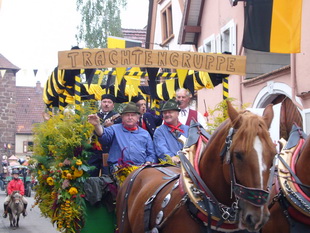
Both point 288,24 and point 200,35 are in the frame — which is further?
point 200,35

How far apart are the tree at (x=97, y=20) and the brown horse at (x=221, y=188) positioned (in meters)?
28.8

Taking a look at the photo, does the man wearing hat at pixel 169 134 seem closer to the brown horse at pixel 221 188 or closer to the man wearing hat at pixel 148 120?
the brown horse at pixel 221 188

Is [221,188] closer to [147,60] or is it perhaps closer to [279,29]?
[147,60]

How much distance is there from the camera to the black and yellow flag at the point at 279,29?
37.6 ft

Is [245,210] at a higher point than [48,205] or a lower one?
higher

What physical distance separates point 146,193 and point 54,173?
1.46 metres

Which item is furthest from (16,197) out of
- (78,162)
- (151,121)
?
(78,162)

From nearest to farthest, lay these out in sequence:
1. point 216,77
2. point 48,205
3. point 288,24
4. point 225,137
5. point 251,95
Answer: point 225,137 < point 48,205 < point 216,77 < point 288,24 < point 251,95

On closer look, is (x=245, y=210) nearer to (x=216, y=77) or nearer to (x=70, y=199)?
(x=70, y=199)

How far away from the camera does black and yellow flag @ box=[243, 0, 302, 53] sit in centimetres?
1145

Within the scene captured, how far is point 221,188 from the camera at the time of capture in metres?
4.41

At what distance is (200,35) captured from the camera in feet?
69.3

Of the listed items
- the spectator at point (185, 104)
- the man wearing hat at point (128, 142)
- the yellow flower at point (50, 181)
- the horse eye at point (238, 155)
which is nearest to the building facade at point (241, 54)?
the spectator at point (185, 104)

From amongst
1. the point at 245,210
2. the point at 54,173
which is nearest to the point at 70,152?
the point at 54,173
